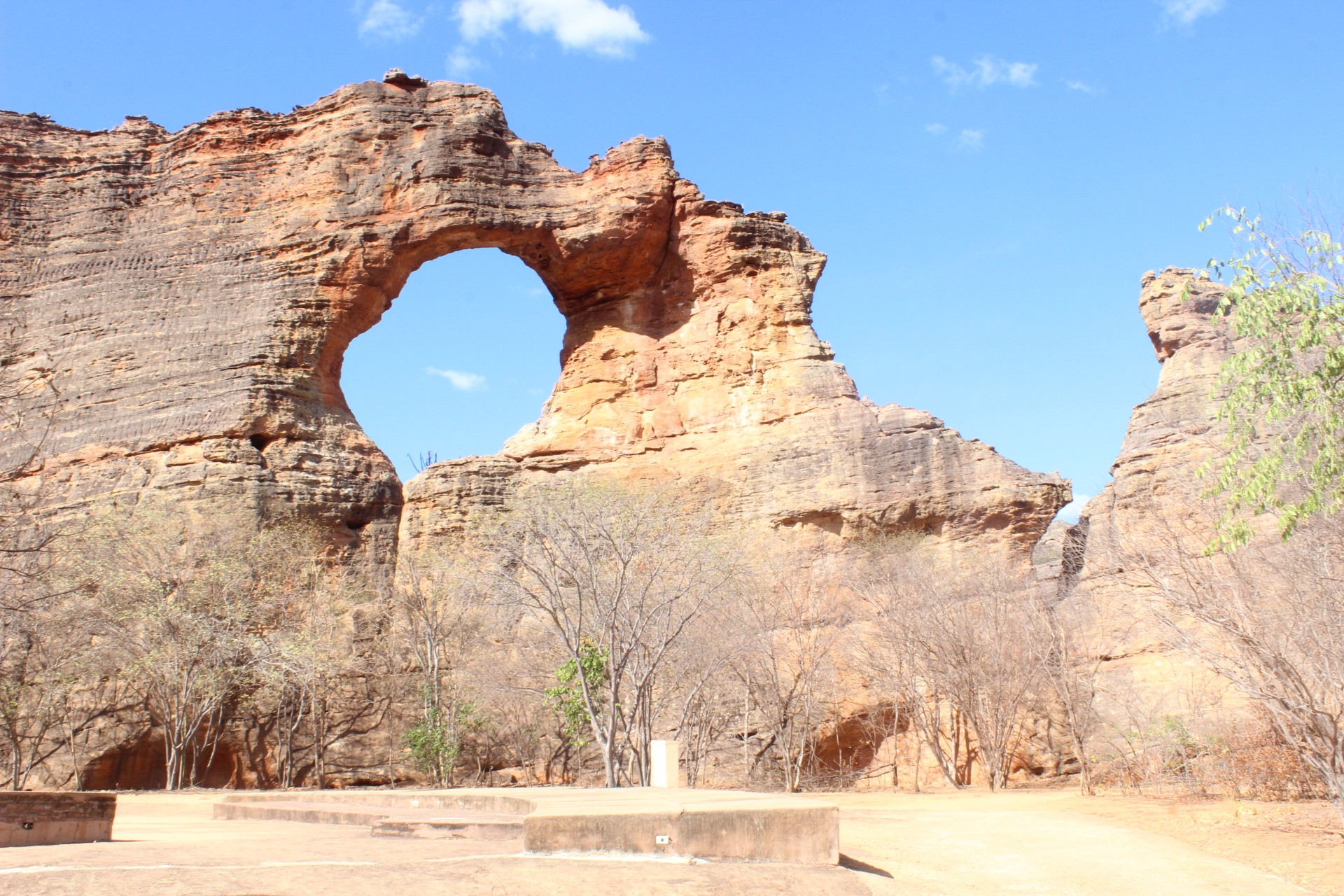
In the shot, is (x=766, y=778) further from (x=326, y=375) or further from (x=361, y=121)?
(x=361, y=121)

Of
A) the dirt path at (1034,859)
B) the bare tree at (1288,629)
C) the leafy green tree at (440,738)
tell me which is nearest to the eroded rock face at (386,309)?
the leafy green tree at (440,738)

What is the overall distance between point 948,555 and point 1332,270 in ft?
59.2

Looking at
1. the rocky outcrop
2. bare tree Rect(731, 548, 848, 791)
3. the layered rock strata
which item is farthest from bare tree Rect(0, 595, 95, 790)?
the rocky outcrop

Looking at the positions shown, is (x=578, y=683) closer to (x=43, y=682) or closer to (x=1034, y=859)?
(x=43, y=682)

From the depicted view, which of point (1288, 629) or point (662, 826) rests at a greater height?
point (1288, 629)

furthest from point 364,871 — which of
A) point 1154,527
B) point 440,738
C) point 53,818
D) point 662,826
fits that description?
point 1154,527

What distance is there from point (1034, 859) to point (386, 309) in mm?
26055

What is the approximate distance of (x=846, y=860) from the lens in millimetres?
9023

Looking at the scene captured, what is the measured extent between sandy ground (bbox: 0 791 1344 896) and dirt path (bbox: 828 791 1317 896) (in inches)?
1.1

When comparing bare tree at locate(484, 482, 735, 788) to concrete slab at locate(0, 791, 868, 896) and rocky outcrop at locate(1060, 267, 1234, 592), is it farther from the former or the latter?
concrete slab at locate(0, 791, 868, 896)

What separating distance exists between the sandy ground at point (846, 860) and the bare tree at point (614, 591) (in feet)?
15.3

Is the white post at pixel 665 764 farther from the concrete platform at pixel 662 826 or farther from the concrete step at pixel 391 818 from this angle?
the concrete platform at pixel 662 826

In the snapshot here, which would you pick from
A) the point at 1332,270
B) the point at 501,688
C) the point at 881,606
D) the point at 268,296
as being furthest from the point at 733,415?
the point at 1332,270

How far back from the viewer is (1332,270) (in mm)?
10367
